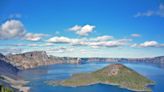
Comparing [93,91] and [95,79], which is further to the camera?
[95,79]

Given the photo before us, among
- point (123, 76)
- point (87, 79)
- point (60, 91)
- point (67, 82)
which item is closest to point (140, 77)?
point (123, 76)

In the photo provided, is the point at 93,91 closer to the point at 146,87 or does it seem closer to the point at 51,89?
the point at 51,89

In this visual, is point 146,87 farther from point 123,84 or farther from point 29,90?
point 29,90

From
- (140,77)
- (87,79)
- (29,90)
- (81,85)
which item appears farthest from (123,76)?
(29,90)

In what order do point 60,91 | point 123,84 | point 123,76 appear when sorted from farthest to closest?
point 123,76, point 123,84, point 60,91

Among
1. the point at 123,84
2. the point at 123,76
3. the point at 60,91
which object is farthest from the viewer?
the point at 123,76

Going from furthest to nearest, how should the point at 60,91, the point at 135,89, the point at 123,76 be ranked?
1. the point at 123,76
2. the point at 135,89
3. the point at 60,91

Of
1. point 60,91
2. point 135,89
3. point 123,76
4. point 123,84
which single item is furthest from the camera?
point 123,76

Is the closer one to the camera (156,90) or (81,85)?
(156,90)
